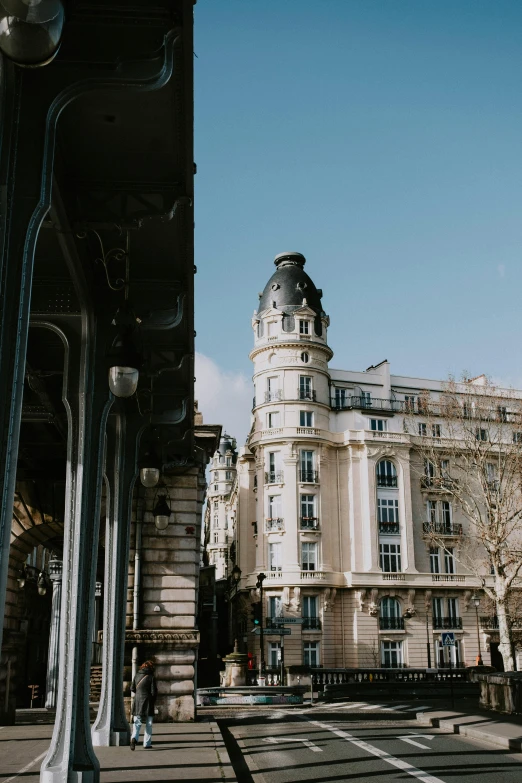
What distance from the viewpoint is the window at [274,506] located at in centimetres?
5184

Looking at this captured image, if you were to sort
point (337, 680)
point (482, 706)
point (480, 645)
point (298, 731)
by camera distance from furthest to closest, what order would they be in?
point (480, 645)
point (337, 680)
point (482, 706)
point (298, 731)

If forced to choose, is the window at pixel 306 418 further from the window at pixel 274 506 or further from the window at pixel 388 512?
the window at pixel 388 512

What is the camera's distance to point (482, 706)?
23.9 m

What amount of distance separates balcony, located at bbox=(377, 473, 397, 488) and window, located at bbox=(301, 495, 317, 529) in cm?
455

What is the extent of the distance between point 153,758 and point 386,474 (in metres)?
41.9

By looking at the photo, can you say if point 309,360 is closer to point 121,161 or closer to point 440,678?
point 440,678

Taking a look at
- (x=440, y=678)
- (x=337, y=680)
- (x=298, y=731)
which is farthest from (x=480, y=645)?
(x=298, y=731)

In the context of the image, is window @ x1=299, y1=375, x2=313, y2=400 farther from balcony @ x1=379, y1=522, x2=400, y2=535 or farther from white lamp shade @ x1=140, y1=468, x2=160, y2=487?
white lamp shade @ x1=140, y1=468, x2=160, y2=487

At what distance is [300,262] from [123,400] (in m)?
46.5

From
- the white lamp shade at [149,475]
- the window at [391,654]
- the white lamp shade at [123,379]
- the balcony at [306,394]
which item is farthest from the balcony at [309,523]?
the white lamp shade at [123,379]

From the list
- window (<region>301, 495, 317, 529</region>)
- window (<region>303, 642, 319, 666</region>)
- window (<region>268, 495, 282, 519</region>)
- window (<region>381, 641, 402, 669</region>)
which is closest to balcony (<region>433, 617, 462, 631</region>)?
window (<region>381, 641, 402, 669</region>)

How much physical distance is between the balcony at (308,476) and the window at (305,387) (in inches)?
187

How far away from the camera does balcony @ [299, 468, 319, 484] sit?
51.5m

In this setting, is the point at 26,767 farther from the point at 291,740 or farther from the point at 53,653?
the point at 53,653
